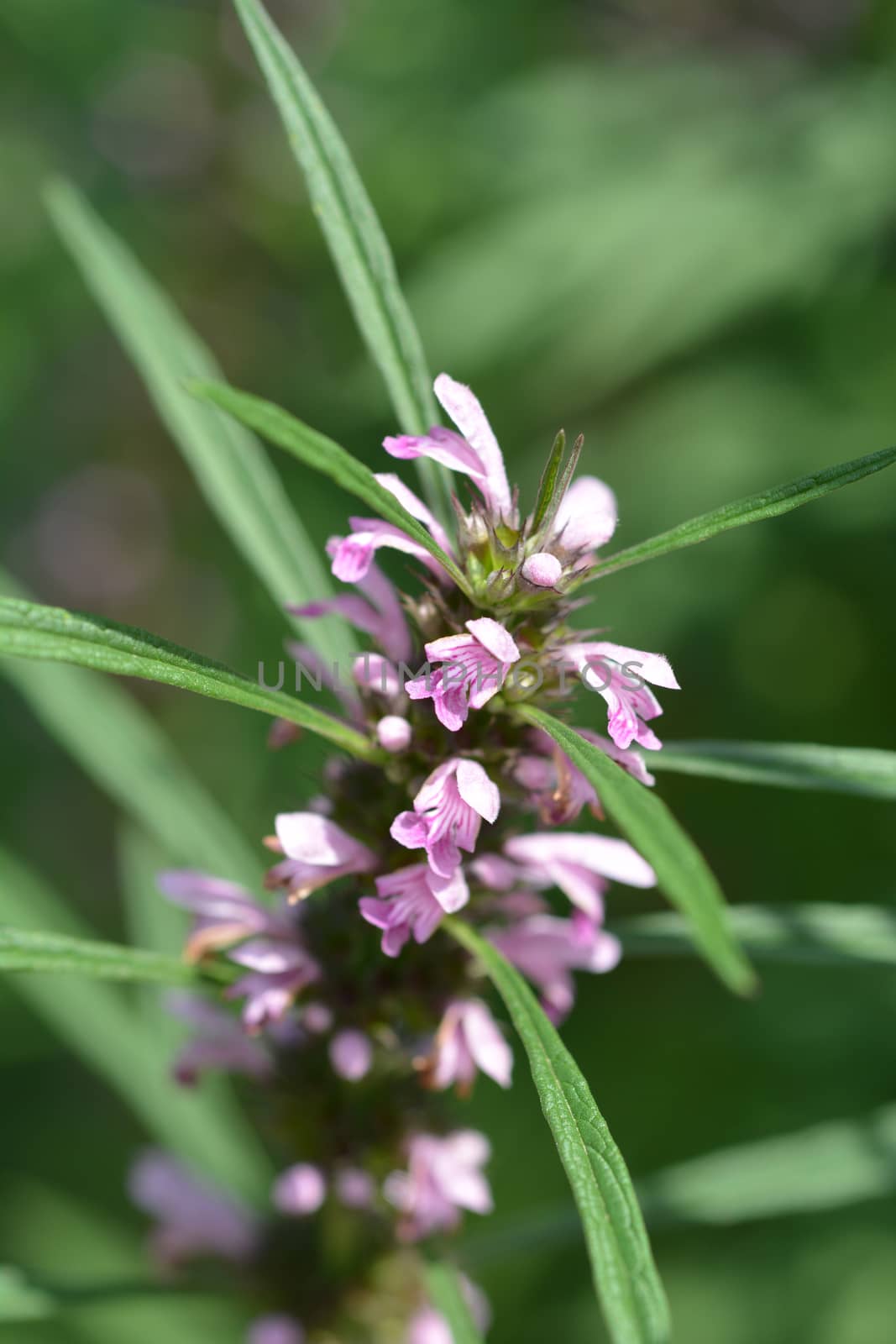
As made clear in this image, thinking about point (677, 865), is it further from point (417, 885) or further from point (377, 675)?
point (377, 675)

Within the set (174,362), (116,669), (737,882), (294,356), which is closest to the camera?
(116,669)

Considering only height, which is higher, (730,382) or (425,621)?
(730,382)

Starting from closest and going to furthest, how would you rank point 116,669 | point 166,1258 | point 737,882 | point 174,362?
point 116,669
point 174,362
point 166,1258
point 737,882

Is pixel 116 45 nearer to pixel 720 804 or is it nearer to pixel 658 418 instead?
pixel 658 418

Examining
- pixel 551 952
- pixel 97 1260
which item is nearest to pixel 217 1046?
pixel 551 952

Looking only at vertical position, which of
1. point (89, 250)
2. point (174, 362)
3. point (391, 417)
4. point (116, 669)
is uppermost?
point (391, 417)

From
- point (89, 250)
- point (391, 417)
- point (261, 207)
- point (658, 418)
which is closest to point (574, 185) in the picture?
point (658, 418)
